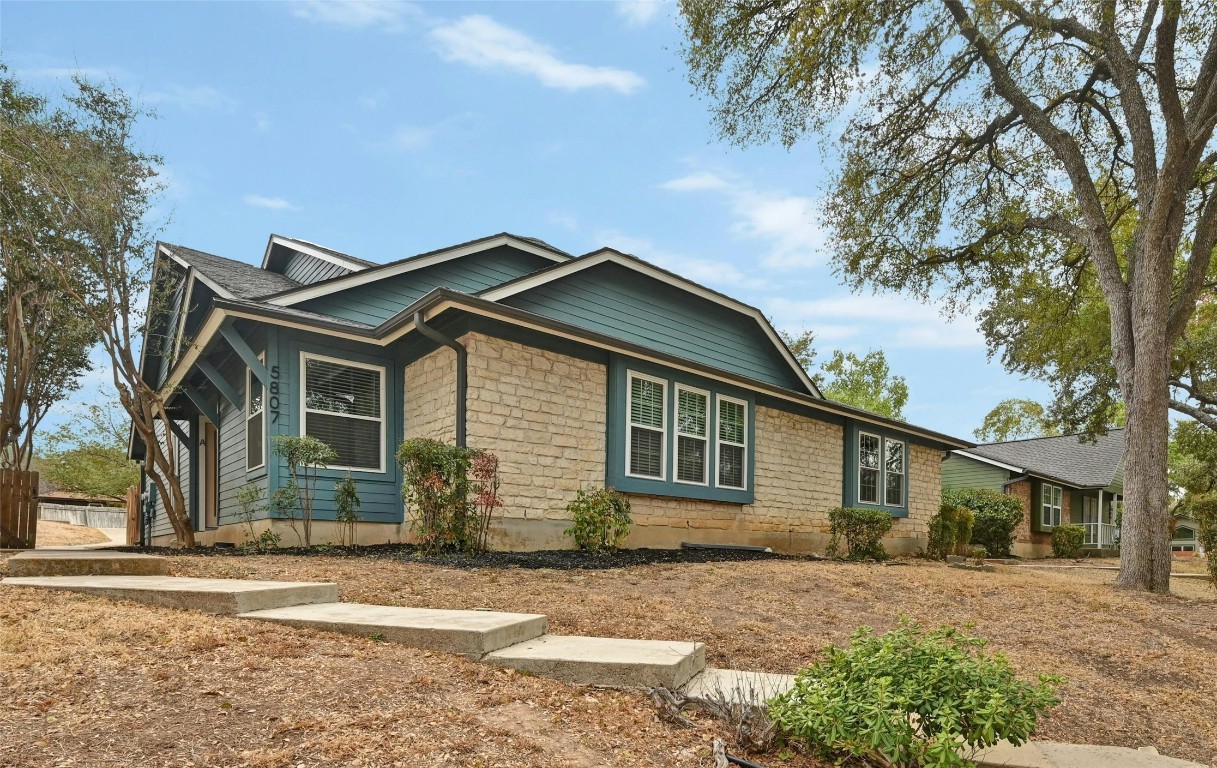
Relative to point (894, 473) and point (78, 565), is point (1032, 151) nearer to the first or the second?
point (894, 473)

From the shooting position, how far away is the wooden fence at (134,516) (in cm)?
1747

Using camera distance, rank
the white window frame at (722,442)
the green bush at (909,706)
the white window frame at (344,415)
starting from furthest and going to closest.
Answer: the white window frame at (722,442) → the white window frame at (344,415) → the green bush at (909,706)

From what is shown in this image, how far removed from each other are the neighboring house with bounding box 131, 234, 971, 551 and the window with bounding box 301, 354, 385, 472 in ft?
0.07

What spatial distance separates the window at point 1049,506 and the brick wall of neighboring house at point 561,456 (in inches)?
704

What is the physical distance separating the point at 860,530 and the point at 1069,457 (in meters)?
23.2

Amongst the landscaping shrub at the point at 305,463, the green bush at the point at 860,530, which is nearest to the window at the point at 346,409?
the landscaping shrub at the point at 305,463

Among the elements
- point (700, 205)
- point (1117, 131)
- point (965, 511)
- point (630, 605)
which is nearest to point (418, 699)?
point (630, 605)

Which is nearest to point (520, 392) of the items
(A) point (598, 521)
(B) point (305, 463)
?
(A) point (598, 521)

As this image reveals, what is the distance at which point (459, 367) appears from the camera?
28.7ft

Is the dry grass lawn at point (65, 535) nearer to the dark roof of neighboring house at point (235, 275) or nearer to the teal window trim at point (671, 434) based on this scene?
the dark roof of neighboring house at point (235, 275)

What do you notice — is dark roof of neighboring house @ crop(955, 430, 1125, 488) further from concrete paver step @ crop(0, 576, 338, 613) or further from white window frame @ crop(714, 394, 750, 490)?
concrete paver step @ crop(0, 576, 338, 613)

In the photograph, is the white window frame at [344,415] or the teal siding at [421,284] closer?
the white window frame at [344,415]

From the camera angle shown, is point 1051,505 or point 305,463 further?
point 1051,505

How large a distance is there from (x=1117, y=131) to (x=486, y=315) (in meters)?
12.1
